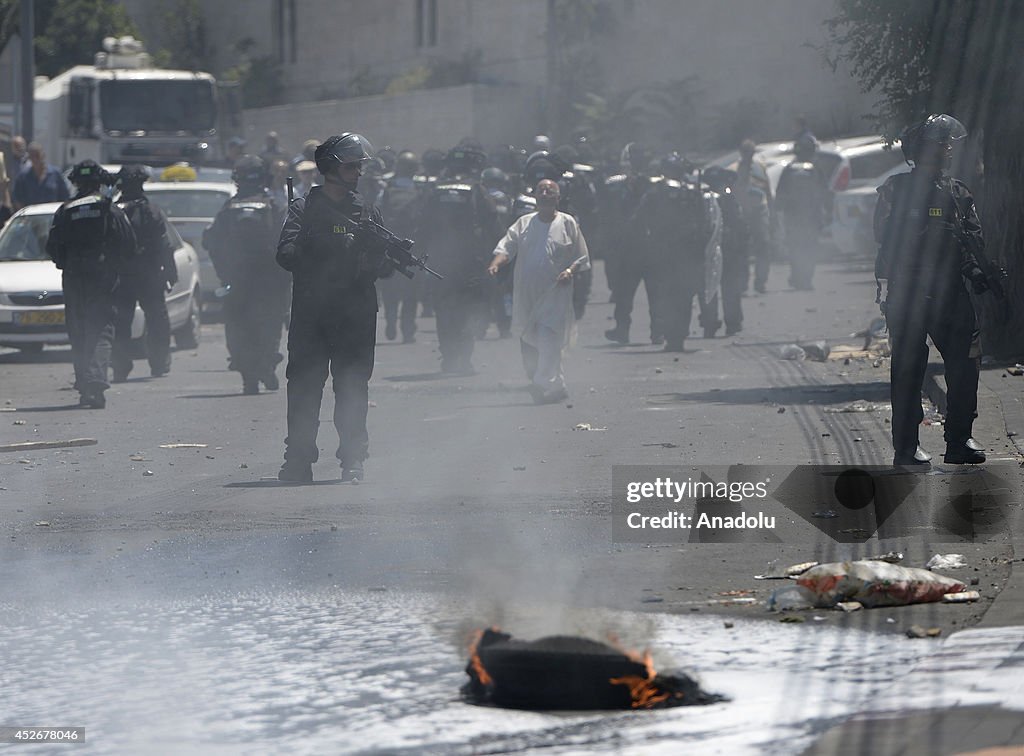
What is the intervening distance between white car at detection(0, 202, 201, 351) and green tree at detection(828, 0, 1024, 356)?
7.75 m

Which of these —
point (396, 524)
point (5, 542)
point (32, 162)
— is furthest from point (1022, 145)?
point (32, 162)

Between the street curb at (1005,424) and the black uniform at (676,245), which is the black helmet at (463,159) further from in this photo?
the street curb at (1005,424)

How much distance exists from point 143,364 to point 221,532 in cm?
1133

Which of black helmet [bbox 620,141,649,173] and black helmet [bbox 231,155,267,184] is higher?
black helmet [bbox 231,155,267,184]

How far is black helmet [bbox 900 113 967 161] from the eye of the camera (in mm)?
10312

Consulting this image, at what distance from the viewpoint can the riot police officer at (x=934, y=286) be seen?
10320 mm

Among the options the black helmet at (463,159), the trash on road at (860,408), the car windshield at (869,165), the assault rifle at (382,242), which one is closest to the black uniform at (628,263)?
the black helmet at (463,159)

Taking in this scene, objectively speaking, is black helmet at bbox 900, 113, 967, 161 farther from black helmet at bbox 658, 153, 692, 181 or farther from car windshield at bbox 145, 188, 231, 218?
car windshield at bbox 145, 188, 231, 218

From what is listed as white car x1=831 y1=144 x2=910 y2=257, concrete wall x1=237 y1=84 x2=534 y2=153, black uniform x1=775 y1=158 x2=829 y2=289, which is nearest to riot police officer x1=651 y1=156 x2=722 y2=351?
black uniform x1=775 y1=158 x2=829 y2=289

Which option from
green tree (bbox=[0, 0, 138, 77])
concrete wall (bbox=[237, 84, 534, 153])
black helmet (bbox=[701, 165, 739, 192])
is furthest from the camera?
green tree (bbox=[0, 0, 138, 77])

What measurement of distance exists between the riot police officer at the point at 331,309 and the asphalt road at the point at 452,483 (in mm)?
292

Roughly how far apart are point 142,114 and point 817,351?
2042cm

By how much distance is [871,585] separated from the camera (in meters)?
6.87

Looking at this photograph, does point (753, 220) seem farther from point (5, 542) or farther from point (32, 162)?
point (5, 542)
